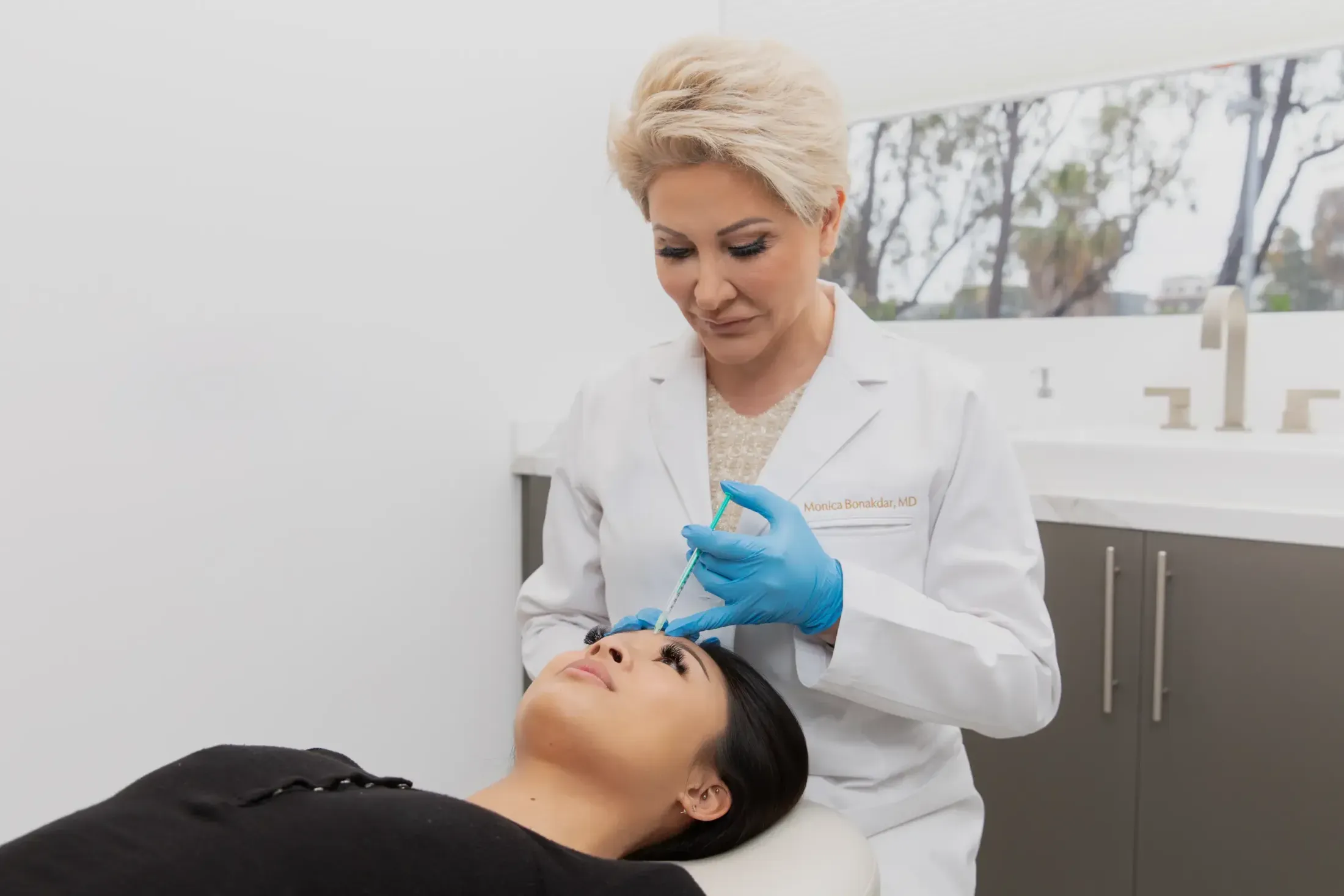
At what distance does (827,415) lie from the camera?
1.29 m

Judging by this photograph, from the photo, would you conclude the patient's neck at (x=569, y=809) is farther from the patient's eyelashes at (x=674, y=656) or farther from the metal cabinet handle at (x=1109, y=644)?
the metal cabinet handle at (x=1109, y=644)

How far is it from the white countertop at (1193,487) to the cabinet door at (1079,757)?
0.04m

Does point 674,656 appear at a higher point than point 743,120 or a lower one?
lower

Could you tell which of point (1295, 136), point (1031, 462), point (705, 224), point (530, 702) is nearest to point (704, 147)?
point (705, 224)

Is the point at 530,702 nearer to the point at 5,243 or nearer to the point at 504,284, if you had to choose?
the point at 5,243

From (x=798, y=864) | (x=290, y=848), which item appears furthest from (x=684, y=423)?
(x=290, y=848)

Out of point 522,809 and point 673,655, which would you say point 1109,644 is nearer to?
point 673,655

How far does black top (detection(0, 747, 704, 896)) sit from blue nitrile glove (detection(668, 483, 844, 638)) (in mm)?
286

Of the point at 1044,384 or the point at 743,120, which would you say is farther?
the point at 1044,384

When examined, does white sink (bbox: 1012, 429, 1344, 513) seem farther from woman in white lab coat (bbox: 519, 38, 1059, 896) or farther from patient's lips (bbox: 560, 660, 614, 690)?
patient's lips (bbox: 560, 660, 614, 690)

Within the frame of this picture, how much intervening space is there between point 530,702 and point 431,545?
41.8 inches

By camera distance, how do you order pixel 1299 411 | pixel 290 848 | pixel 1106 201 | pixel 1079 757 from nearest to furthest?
pixel 290 848, pixel 1079 757, pixel 1299 411, pixel 1106 201

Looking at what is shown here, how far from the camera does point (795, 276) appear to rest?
1229 mm

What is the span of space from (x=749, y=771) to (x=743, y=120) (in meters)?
0.69
